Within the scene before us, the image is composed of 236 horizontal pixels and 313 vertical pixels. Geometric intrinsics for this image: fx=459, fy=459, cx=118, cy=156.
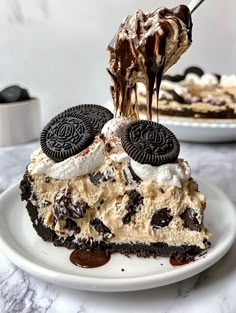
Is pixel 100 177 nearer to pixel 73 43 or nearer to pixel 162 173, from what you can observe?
pixel 162 173

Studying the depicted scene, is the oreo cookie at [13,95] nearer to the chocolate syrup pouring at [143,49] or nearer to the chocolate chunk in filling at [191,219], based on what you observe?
the chocolate syrup pouring at [143,49]

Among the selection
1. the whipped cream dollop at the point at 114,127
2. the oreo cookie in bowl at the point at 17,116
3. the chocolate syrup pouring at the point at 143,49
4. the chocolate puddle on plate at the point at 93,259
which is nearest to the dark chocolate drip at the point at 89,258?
the chocolate puddle on plate at the point at 93,259

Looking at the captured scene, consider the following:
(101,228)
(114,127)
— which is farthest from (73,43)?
(101,228)

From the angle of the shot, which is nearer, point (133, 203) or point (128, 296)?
point (128, 296)

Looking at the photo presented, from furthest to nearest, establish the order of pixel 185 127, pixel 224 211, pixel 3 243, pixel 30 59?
pixel 30 59, pixel 185 127, pixel 224 211, pixel 3 243

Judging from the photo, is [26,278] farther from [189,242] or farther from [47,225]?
[189,242]

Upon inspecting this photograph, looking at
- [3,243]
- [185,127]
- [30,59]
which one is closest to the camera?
[3,243]

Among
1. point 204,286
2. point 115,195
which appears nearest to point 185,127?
point 115,195
